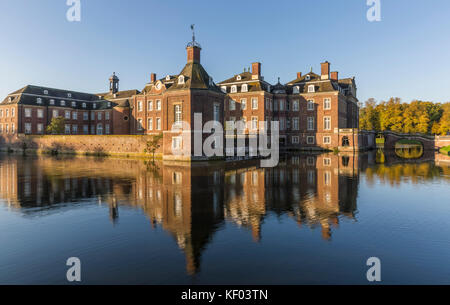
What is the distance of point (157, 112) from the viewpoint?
5138 centimetres

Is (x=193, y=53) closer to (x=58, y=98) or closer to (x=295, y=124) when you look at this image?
(x=295, y=124)

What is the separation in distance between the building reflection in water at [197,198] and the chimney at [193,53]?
16.7m

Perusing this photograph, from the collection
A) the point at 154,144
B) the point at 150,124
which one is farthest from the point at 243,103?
the point at 154,144

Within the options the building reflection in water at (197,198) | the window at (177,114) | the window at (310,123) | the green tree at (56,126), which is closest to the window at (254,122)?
the window at (310,123)

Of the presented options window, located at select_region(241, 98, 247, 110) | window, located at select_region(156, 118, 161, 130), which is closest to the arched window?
window, located at select_region(241, 98, 247, 110)

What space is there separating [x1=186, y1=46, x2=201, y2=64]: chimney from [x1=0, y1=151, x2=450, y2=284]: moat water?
20346 millimetres

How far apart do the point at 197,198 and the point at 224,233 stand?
4.96 meters

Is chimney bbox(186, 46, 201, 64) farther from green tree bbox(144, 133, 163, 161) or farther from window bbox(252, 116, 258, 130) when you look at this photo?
window bbox(252, 116, 258, 130)

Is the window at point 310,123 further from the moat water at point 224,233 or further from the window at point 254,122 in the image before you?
the moat water at point 224,233

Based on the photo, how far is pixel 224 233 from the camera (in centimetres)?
889

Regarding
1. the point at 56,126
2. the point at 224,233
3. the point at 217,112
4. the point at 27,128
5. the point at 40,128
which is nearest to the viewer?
the point at 224,233

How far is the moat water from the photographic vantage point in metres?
6.37
